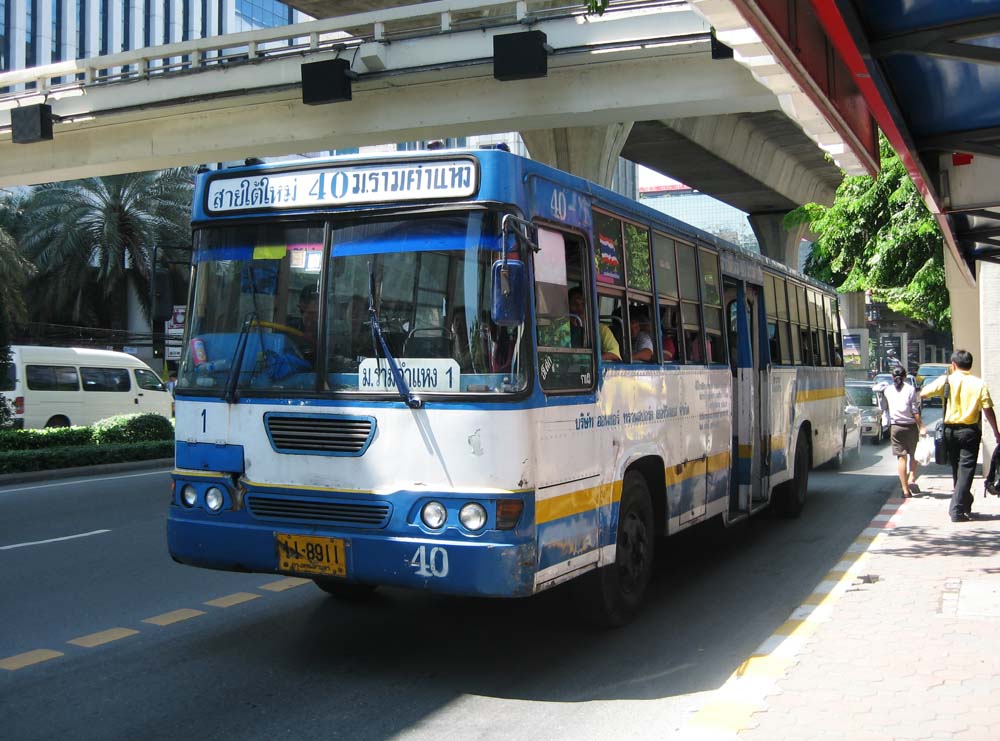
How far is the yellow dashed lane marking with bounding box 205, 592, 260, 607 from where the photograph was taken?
754 cm

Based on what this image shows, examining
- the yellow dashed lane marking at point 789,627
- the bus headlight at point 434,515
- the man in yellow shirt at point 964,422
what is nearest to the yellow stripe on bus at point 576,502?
the bus headlight at point 434,515

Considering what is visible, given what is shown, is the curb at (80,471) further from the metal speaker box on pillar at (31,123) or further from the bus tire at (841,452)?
the bus tire at (841,452)

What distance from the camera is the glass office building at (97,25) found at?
58.4 meters

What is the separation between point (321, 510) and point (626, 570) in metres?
2.29

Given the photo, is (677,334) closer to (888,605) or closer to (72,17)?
(888,605)

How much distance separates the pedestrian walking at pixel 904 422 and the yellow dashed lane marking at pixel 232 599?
8809 millimetres

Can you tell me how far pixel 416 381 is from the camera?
5617mm

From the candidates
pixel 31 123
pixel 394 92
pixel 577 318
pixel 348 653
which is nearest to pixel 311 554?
pixel 348 653

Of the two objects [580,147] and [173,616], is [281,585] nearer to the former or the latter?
[173,616]

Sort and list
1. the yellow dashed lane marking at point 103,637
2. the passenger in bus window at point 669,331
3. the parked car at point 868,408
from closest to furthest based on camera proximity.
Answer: the yellow dashed lane marking at point 103,637
the passenger in bus window at point 669,331
the parked car at point 868,408

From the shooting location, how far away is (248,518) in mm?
5984

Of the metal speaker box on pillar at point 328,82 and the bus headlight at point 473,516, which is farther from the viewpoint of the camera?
the metal speaker box on pillar at point 328,82

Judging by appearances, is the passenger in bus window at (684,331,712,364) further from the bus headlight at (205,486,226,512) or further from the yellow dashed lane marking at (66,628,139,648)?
the yellow dashed lane marking at (66,628,139,648)

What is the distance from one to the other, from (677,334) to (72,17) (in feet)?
212
